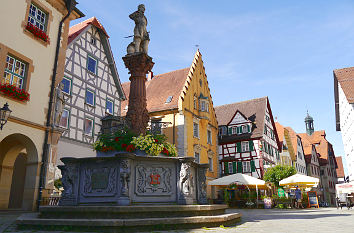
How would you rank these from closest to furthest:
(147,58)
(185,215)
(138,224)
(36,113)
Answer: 1. (138,224)
2. (185,215)
3. (147,58)
4. (36,113)

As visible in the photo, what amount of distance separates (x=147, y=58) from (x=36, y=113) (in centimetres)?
633

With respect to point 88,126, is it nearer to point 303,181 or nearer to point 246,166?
point 303,181

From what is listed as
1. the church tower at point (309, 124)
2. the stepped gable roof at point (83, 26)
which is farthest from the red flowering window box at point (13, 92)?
the church tower at point (309, 124)

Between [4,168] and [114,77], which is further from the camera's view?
[114,77]

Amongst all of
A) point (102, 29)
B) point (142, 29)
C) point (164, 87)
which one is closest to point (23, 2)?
point (142, 29)

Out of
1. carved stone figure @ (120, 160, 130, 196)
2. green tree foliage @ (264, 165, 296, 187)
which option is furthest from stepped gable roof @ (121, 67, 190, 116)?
carved stone figure @ (120, 160, 130, 196)

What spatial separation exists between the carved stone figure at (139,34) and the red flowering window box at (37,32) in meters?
5.58

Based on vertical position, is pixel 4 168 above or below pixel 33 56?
below

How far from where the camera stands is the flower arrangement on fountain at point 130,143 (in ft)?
27.5

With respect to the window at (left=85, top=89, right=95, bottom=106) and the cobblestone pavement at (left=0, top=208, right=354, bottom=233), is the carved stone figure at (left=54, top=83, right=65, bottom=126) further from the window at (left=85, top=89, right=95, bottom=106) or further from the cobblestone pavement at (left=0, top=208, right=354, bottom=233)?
the window at (left=85, top=89, right=95, bottom=106)

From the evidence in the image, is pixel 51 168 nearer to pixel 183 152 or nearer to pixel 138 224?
pixel 138 224

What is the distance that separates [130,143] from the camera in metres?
8.41

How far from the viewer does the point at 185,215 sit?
7.54 m

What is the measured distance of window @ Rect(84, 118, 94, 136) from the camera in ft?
67.9
